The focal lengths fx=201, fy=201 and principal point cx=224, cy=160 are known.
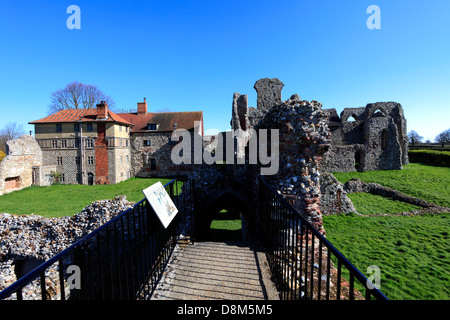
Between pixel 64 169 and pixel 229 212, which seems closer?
pixel 229 212

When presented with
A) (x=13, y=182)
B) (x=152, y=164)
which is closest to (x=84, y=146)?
(x=13, y=182)

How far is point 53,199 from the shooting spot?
19.9 m

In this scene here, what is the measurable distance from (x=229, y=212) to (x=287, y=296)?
1591 cm

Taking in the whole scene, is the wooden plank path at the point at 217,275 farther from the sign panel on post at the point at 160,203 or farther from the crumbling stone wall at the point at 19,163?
the crumbling stone wall at the point at 19,163

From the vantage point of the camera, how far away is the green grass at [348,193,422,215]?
38.7 ft

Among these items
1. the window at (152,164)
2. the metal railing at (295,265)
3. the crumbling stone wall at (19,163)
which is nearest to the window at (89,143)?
the crumbling stone wall at (19,163)

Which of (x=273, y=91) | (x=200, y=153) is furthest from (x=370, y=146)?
(x=200, y=153)

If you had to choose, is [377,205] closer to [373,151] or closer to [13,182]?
[373,151]

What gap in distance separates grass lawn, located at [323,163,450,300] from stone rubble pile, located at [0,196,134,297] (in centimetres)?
1044

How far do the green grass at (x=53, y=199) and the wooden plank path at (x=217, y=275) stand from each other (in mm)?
14107

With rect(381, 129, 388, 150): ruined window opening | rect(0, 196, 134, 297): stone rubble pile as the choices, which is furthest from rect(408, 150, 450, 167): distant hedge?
rect(0, 196, 134, 297): stone rubble pile

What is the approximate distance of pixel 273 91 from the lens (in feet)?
56.2
